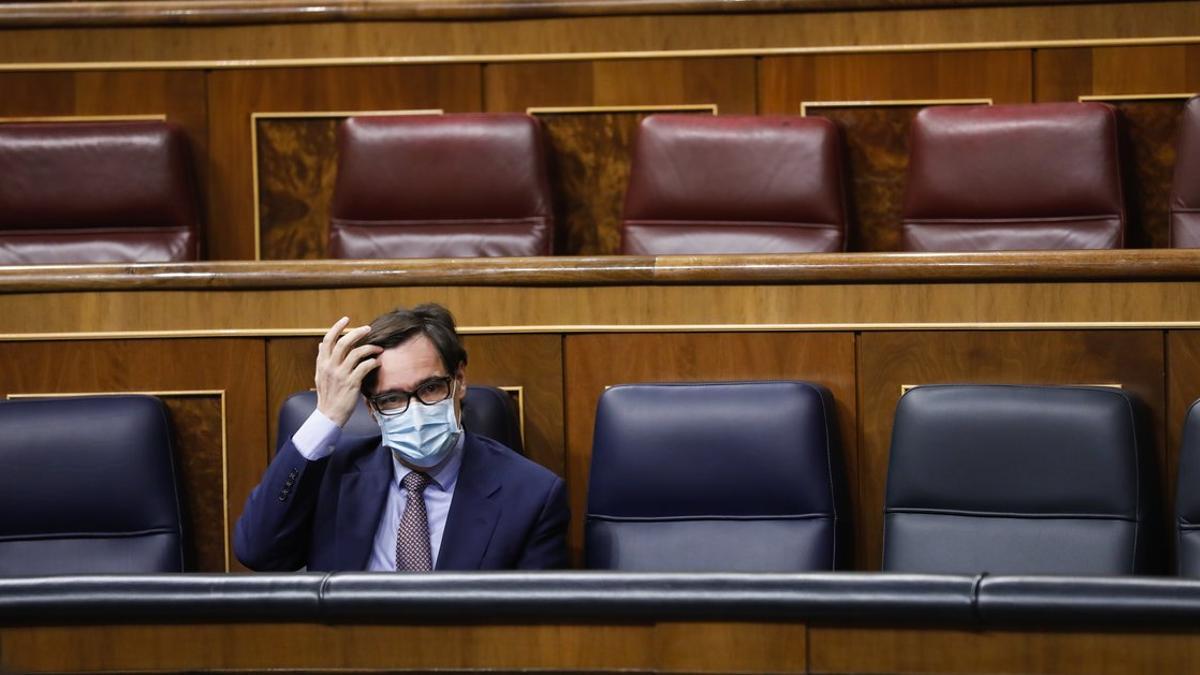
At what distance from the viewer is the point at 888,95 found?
1.04 m

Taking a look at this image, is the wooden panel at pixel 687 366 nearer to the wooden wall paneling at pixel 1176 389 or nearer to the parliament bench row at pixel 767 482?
the parliament bench row at pixel 767 482

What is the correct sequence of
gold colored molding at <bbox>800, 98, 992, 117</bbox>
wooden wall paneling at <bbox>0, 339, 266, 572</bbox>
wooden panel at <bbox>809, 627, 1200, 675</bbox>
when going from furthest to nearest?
1. gold colored molding at <bbox>800, 98, 992, 117</bbox>
2. wooden wall paneling at <bbox>0, 339, 266, 572</bbox>
3. wooden panel at <bbox>809, 627, 1200, 675</bbox>

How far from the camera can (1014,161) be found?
96cm

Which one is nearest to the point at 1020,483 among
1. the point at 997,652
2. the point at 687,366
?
the point at 687,366

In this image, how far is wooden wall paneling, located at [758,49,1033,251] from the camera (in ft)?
3.39

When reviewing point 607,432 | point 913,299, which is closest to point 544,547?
point 607,432

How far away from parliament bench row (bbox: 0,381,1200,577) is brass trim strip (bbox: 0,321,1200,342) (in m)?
0.04

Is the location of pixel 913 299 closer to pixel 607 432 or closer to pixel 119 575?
pixel 607 432

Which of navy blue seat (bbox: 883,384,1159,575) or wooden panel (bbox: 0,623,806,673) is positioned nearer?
wooden panel (bbox: 0,623,806,673)

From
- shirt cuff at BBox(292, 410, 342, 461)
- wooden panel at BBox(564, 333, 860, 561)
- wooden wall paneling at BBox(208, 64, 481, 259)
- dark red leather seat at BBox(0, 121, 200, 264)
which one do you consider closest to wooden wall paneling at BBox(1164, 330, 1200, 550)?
→ wooden panel at BBox(564, 333, 860, 561)

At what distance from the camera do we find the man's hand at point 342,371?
669mm

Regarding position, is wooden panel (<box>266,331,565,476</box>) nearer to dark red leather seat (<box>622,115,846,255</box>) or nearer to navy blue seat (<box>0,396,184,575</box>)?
navy blue seat (<box>0,396,184,575</box>)

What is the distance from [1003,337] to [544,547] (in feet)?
0.85

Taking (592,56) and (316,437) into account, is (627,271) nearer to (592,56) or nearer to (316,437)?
(316,437)
